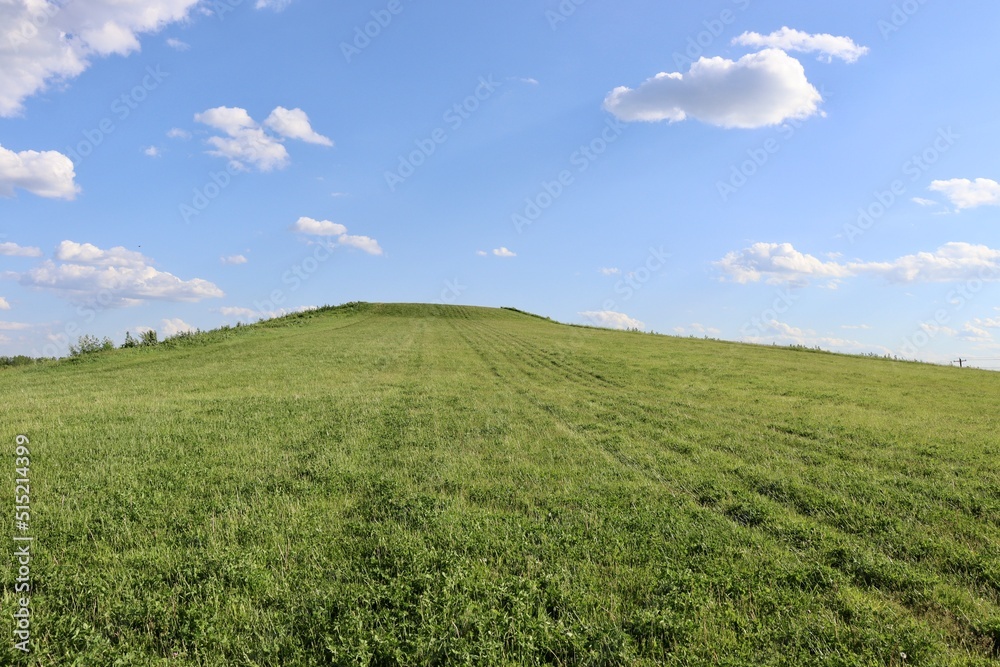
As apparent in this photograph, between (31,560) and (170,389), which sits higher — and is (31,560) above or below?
below

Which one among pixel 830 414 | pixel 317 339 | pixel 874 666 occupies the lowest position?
pixel 874 666

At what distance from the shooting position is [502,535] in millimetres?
7262

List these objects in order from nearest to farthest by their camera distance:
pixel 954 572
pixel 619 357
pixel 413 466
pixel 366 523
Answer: pixel 954 572
pixel 366 523
pixel 413 466
pixel 619 357

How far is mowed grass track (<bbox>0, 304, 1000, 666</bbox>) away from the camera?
515 cm

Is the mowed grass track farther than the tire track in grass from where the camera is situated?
No

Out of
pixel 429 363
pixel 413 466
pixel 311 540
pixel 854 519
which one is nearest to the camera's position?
pixel 311 540

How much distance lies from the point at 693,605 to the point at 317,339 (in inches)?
1686

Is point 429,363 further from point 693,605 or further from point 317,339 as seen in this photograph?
point 693,605

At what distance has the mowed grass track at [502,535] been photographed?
5.15 meters

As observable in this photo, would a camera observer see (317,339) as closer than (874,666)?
No

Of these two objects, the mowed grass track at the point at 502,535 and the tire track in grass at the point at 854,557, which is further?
the tire track in grass at the point at 854,557

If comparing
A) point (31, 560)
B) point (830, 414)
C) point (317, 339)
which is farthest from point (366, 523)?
point (317, 339)

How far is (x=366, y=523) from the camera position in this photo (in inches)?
300

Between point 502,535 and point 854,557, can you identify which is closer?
point 854,557
